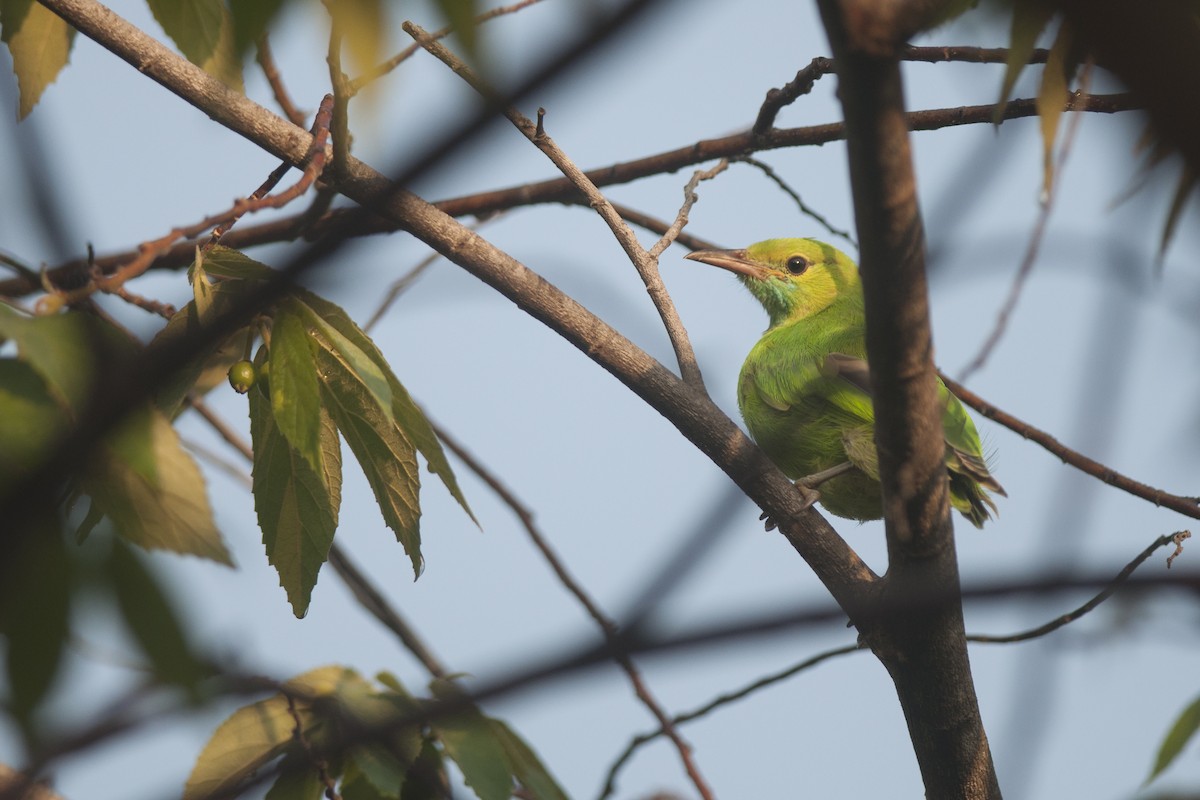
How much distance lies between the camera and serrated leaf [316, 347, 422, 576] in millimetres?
2445

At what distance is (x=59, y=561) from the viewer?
1221 millimetres

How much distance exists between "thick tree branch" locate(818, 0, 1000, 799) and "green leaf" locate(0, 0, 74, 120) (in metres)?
2.30

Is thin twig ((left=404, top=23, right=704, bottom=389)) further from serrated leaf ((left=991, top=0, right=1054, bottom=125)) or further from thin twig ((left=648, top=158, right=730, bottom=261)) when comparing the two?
serrated leaf ((left=991, top=0, right=1054, bottom=125))

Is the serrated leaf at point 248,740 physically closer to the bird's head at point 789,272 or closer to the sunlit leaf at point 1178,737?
the sunlit leaf at point 1178,737

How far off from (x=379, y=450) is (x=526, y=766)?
3.17 ft

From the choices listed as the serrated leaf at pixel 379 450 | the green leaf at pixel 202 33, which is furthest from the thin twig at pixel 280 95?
the serrated leaf at pixel 379 450

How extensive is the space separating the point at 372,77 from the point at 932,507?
4.32 feet

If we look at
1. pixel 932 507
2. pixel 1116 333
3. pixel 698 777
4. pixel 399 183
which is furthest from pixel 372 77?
A: pixel 698 777

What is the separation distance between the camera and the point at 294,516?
2385 mm

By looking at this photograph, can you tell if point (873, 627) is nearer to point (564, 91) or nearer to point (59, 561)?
point (59, 561)

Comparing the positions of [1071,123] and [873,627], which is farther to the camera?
[1071,123]

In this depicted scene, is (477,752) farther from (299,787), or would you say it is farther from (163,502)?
(163,502)

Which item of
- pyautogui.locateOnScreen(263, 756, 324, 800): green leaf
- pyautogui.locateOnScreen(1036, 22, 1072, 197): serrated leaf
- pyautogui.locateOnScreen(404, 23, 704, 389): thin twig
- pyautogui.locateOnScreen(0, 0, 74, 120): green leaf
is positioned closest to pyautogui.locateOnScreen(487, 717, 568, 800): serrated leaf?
pyautogui.locateOnScreen(263, 756, 324, 800): green leaf

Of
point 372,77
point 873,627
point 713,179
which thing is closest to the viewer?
point 372,77
